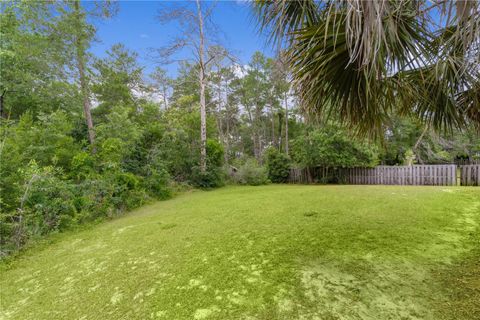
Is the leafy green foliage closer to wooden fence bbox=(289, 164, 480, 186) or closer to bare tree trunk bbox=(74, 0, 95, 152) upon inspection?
wooden fence bbox=(289, 164, 480, 186)

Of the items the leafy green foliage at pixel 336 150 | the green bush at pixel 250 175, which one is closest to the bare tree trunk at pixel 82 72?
the green bush at pixel 250 175

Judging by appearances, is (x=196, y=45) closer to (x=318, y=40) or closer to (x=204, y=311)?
(x=318, y=40)

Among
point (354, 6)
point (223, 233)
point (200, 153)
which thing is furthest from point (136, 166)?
point (354, 6)

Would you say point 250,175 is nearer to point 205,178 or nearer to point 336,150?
point 205,178

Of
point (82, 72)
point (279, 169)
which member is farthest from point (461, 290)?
point (279, 169)

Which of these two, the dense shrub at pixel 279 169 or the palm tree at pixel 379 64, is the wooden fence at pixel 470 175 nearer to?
the dense shrub at pixel 279 169

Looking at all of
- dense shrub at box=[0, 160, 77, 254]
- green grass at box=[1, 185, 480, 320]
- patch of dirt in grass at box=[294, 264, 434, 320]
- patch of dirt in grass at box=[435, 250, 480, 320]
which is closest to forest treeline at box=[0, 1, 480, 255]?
dense shrub at box=[0, 160, 77, 254]

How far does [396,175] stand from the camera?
8.91 metres

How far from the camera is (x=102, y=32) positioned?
7371 millimetres

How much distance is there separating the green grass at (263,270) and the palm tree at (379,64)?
1275mm

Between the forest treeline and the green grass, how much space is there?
983mm

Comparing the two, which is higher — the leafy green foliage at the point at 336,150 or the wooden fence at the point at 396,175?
the leafy green foliage at the point at 336,150

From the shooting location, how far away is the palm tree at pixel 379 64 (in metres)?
1.62

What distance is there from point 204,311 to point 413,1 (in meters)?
2.58
